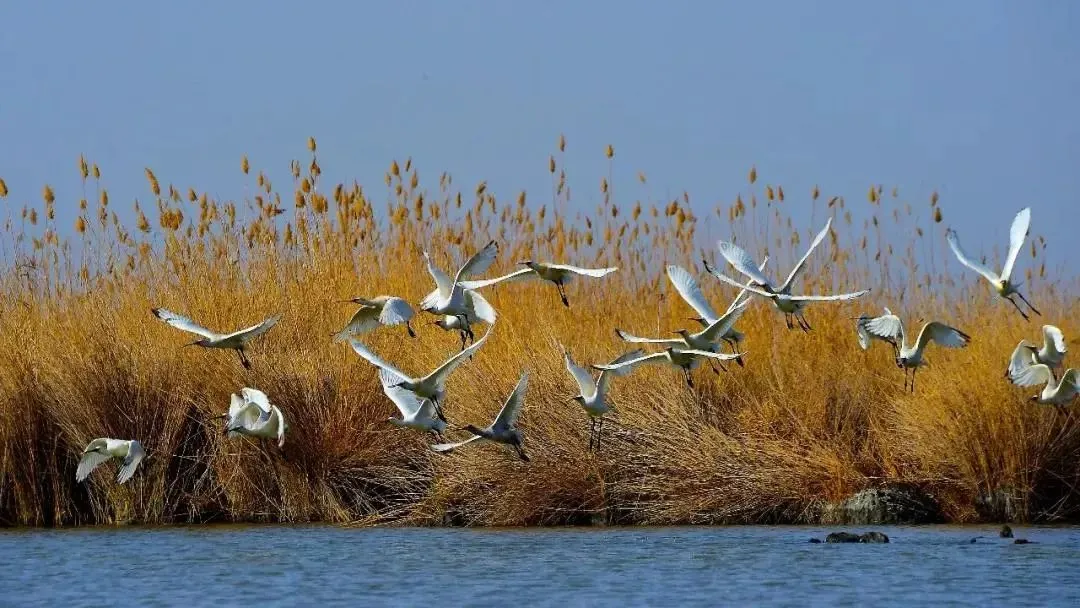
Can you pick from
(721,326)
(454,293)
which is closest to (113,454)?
(454,293)

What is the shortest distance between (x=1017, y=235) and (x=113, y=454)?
636 centimetres


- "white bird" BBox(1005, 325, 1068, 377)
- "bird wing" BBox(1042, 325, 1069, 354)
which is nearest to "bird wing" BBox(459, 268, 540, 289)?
"white bird" BBox(1005, 325, 1068, 377)

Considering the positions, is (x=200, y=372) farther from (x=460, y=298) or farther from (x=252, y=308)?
(x=460, y=298)

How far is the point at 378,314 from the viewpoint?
11.5 metres

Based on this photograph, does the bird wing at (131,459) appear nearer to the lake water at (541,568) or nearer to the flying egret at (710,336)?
the lake water at (541,568)

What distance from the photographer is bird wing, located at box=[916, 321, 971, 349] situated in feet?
35.1

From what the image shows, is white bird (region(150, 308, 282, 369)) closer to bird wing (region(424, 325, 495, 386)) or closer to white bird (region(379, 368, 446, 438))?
white bird (region(379, 368, 446, 438))

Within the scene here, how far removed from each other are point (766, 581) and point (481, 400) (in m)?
3.56

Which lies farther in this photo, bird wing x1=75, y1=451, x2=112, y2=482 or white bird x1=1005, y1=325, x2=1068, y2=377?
bird wing x1=75, y1=451, x2=112, y2=482

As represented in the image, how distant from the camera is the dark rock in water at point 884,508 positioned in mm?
11375

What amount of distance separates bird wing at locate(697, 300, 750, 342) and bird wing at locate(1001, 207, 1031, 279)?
1757 mm

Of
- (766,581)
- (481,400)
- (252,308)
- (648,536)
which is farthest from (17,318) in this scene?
(766,581)

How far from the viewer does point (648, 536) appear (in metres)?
11.0

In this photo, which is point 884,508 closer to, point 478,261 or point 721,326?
point 721,326
